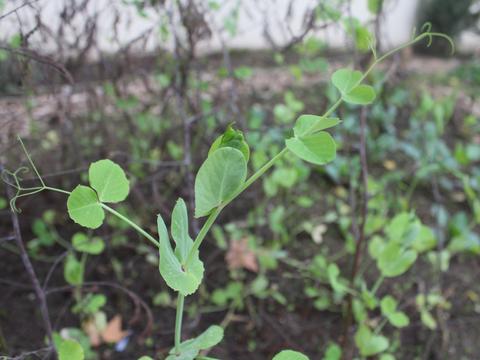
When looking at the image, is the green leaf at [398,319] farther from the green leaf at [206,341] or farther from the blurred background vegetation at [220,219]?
the green leaf at [206,341]

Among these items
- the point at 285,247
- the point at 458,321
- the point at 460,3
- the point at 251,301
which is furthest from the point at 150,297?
the point at 460,3

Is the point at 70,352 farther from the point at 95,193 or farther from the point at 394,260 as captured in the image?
the point at 394,260

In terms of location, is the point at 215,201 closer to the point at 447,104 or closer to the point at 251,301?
the point at 251,301

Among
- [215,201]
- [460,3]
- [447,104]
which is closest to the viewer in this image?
[215,201]

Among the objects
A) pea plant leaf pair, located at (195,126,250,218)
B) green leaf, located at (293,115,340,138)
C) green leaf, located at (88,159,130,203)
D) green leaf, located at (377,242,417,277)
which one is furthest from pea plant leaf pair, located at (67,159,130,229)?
green leaf, located at (377,242,417,277)

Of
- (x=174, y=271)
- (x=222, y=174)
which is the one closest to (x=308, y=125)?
(x=222, y=174)

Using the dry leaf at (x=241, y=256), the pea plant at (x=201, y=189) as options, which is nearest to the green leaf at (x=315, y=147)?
the pea plant at (x=201, y=189)
